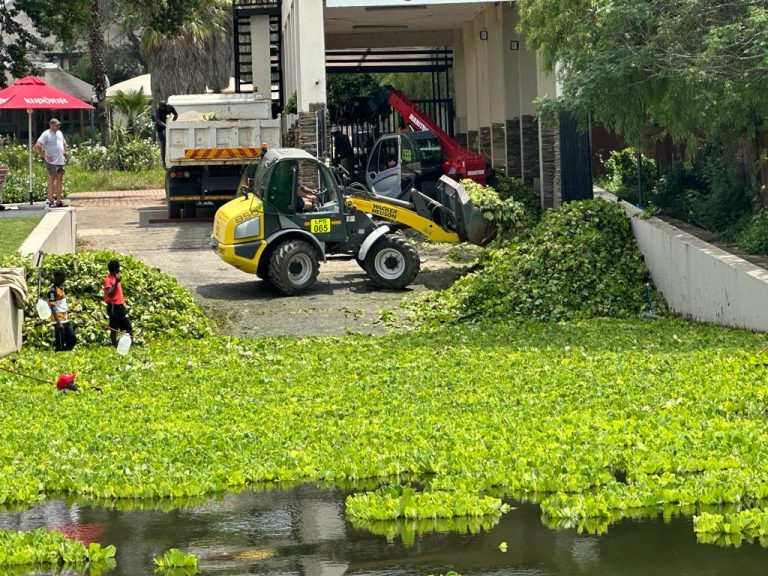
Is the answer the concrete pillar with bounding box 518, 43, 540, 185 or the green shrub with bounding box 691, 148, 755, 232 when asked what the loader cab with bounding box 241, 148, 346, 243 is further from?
the concrete pillar with bounding box 518, 43, 540, 185

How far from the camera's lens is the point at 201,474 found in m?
10.6

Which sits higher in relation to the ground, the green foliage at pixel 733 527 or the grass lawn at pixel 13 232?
the grass lawn at pixel 13 232

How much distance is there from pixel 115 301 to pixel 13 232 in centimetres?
653

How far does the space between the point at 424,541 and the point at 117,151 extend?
42453 mm

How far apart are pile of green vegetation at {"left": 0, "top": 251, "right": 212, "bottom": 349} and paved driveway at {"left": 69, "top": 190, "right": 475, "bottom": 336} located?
82 cm

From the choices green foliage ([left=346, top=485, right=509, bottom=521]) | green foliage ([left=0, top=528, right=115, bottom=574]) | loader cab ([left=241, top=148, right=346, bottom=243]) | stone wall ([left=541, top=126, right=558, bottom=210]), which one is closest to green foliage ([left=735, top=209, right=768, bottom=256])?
loader cab ([left=241, top=148, right=346, bottom=243])

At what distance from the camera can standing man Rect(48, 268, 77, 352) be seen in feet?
60.5

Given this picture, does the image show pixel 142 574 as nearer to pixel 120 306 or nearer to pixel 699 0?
pixel 120 306

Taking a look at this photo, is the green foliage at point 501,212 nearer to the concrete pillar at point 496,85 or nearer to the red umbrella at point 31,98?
the red umbrella at point 31,98

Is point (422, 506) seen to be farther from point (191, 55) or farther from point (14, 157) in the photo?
point (191, 55)

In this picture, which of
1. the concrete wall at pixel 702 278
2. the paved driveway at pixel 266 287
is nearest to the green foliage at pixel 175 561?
the concrete wall at pixel 702 278

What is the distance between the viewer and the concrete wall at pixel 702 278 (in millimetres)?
17547

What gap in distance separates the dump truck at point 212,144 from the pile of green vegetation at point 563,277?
11.3 m

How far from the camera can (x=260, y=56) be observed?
41.6 m
